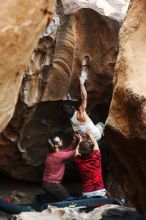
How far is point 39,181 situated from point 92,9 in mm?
2735

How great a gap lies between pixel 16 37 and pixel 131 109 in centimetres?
136

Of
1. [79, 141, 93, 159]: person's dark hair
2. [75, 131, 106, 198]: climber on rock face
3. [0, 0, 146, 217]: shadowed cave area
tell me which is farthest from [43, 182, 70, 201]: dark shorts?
[79, 141, 93, 159]: person's dark hair

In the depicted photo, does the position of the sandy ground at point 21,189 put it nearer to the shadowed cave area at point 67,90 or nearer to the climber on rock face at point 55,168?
the shadowed cave area at point 67,90

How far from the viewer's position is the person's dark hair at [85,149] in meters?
7.06

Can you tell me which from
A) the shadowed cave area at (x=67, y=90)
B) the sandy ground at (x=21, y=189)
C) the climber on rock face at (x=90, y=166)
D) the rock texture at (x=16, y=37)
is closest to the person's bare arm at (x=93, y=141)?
the climber on rock face at (x=90, y=166)

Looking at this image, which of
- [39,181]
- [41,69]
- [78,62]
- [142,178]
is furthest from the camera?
[39,181]

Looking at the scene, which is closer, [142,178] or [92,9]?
[142,178]

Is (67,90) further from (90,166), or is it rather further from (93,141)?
(90,166)

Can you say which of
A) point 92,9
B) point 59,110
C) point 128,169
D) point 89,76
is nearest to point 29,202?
point 59,110

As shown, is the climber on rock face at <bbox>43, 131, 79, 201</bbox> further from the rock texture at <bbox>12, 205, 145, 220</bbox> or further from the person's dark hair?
the rock texture at <bbox>12, 205, 145, 220</bbox>

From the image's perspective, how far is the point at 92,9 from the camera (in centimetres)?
782

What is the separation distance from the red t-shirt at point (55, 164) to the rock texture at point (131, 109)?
9.54 feet

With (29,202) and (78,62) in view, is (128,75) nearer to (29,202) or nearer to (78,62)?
(78,62)

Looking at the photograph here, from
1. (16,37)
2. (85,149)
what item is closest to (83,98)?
(85,149)
